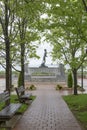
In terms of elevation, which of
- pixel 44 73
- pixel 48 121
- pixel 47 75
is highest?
pixel 44 73

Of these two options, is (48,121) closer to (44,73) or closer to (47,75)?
(47,75)

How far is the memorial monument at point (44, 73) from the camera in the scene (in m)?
49.7

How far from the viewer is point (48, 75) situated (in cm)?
5125

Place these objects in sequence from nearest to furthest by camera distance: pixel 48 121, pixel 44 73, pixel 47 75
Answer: pixel 48 121, pixel 47 75, pixel 44 73

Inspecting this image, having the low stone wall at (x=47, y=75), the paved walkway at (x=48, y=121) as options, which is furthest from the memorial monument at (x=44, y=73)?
the paved walkway at (x=48, y=121)

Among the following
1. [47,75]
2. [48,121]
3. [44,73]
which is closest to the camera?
[48,121]

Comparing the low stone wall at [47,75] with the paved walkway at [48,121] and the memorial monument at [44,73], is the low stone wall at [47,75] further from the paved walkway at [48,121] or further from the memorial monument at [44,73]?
the paved walkway at [48,121]

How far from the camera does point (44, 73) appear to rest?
172ft

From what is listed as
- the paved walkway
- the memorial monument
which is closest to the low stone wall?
the memorial monument

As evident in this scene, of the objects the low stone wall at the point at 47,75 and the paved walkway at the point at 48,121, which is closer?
the paved walkway at the point at 48,121

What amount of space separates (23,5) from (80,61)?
9.07 metres

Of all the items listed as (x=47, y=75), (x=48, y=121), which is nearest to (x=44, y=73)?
(x=47, y=75)

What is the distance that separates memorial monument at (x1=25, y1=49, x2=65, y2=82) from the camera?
49656mm

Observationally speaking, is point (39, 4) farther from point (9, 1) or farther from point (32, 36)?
point (32, 36)
